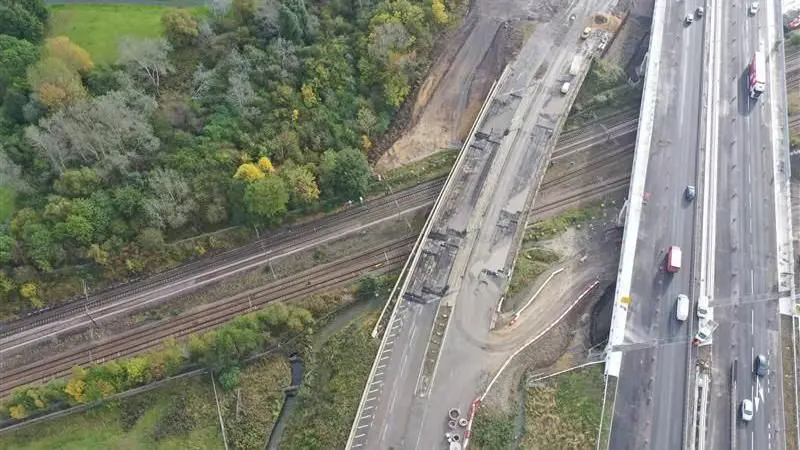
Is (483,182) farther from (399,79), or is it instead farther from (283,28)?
(283,28)

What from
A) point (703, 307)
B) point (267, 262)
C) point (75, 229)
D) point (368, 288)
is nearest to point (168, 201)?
point (75, 229)

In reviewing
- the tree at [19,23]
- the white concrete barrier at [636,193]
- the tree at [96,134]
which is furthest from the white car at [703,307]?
the tree at [19,23]

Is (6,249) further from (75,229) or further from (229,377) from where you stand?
(229,377)

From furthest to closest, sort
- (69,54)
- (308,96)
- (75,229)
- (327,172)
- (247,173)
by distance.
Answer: (308,96) < (69,54) < (327,172) < (247,173) < (75,229)

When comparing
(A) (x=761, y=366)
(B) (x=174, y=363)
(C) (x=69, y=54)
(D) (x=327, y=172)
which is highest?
(C) (x=69, y=54)

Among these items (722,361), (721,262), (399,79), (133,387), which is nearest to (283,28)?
(399,79)

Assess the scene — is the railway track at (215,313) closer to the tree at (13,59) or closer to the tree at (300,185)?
the tree at (300,185)
